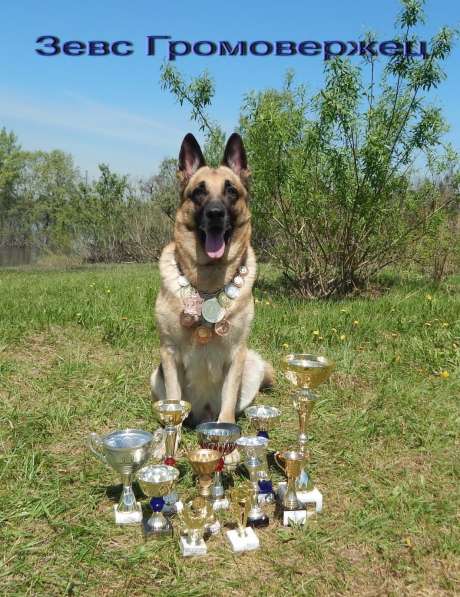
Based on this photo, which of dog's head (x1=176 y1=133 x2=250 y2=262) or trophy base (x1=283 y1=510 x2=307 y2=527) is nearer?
trophy base (x1=283 y1=510 x2=307 y2=527)

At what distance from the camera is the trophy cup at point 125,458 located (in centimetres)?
221

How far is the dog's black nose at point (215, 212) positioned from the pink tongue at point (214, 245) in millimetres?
112

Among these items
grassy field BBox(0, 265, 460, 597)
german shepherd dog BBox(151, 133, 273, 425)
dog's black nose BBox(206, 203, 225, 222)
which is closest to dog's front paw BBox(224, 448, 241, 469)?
german shepherd dog BBox(151, 133, 273, 425)

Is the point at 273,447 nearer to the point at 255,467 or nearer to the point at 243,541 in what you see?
the point at 255,467

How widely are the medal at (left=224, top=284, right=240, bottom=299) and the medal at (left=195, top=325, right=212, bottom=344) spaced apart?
11.8 inches

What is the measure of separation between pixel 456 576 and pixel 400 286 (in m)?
6.54

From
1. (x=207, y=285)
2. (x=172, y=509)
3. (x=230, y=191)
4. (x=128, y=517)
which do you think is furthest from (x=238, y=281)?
(x=128, y=517)

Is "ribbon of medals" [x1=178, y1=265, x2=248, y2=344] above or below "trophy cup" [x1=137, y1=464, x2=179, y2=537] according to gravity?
above

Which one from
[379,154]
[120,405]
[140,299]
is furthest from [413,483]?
[379,154]

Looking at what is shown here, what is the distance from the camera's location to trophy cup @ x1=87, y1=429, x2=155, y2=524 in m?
2.21

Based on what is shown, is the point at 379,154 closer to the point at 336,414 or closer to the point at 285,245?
the point at 285,245

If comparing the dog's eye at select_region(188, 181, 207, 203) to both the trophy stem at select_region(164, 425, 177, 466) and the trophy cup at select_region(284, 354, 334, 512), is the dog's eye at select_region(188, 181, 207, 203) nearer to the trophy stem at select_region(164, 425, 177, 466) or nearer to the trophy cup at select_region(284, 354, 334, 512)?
the trophy cup at select_region(284, 354, 334, 512)

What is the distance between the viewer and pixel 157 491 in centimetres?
214

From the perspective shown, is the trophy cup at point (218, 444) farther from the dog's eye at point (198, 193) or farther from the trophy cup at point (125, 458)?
the dog's eye at point (198, 193)
